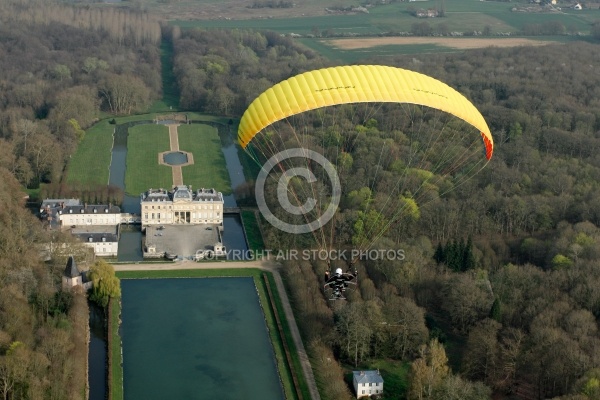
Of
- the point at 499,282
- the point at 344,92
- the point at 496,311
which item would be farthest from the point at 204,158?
the point at 344,92

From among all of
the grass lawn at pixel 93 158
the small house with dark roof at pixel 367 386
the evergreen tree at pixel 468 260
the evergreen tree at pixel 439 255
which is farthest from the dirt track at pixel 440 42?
the small house with dark roof at pixel 367 386

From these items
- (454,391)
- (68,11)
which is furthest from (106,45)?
(454,391)

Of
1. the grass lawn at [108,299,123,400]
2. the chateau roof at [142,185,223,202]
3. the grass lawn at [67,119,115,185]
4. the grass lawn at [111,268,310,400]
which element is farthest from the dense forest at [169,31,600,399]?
the grass lawn at [67,119,115,185]

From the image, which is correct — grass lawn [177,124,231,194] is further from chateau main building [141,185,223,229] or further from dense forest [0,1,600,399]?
dense forest [0,1,600,399]

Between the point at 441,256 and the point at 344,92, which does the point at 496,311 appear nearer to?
the point at 441,256

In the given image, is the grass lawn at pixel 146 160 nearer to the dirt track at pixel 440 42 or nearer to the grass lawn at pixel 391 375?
the grass lawn at pixel 391 375
